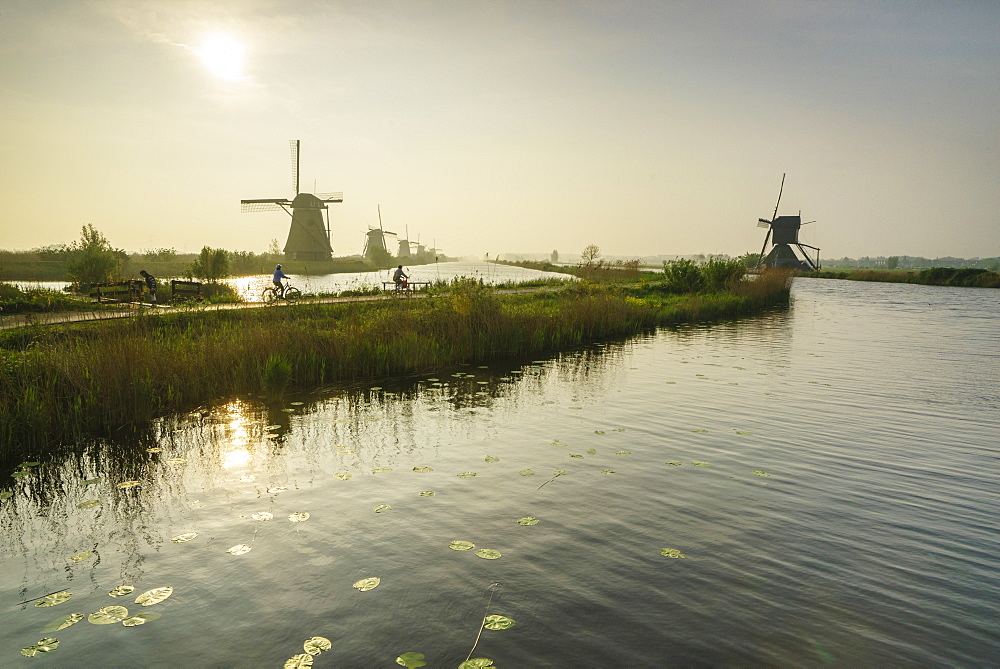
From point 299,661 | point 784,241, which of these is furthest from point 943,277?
point 299,661

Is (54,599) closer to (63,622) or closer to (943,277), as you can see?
(63,622)

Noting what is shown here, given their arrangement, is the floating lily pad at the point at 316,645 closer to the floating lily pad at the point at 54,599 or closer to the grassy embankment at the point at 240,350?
the floating lily pad at the point at 54,599

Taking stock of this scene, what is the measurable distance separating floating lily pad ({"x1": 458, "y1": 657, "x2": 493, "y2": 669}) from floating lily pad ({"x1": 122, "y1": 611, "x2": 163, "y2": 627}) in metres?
2.65

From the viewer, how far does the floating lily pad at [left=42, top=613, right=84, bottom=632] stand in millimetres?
4332

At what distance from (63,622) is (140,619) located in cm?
58

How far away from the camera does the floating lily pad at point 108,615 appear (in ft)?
14.5

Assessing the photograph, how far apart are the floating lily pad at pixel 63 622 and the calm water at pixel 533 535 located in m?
0.06

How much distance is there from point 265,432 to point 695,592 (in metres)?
7.68

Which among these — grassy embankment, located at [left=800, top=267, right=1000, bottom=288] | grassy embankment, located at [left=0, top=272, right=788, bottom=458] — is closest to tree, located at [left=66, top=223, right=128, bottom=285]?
grassy embankment, located at [left=0, top=272, right=788, bottom=458]

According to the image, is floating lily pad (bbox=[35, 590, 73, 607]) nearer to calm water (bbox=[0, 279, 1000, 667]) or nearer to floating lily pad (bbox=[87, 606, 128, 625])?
calm water (bbox=[0, 279, 1000, 667])

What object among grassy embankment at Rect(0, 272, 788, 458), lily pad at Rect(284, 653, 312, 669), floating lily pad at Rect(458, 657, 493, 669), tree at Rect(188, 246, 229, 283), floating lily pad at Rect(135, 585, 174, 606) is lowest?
floating lily pad at Rect(458, 657, 493, 669)

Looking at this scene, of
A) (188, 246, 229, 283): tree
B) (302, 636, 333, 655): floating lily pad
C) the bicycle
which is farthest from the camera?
(188, 246, 229, 283): tree

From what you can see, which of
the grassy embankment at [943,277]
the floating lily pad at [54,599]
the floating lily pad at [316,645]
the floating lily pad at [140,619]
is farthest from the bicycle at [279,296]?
the grassy embankment at [943,277]

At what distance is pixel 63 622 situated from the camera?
4387 mm
